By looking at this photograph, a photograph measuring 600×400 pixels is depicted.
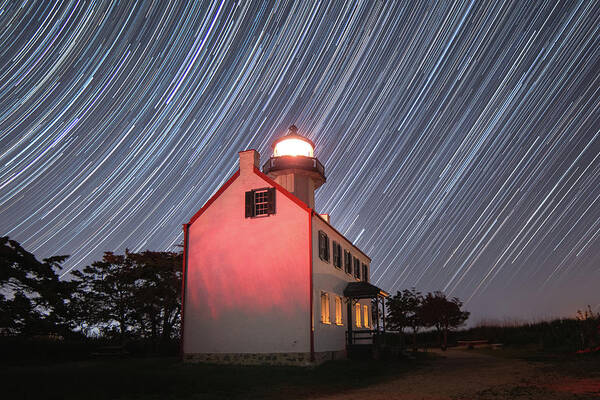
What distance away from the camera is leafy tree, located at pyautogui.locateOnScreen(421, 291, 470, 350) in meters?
43.6

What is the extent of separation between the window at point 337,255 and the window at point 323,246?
65.4 inches

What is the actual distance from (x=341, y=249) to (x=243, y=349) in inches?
333

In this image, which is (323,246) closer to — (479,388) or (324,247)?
Result: (324,247)

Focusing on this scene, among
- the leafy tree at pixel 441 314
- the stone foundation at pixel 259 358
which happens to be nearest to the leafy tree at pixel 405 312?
the leafy tree at pixel 441 314

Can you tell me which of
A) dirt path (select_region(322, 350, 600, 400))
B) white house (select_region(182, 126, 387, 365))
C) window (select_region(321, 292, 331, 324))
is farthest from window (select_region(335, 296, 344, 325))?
dirt path (select_region(322, 350, 600, 400))

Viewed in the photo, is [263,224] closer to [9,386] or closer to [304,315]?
[304,315]

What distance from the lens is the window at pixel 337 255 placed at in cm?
2527

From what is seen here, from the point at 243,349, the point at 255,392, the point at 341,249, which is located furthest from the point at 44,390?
the point at 341,249

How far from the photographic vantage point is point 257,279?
21.6 meters

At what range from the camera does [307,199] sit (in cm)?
2841

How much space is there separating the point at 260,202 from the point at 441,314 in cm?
2782

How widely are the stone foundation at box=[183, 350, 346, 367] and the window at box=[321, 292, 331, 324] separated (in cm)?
146

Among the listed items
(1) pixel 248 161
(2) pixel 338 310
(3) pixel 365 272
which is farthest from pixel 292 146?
(3) pixel 365 272

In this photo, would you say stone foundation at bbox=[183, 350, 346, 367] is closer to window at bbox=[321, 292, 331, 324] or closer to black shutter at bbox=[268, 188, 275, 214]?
window at bbox=[321, 292, 331, 324]
